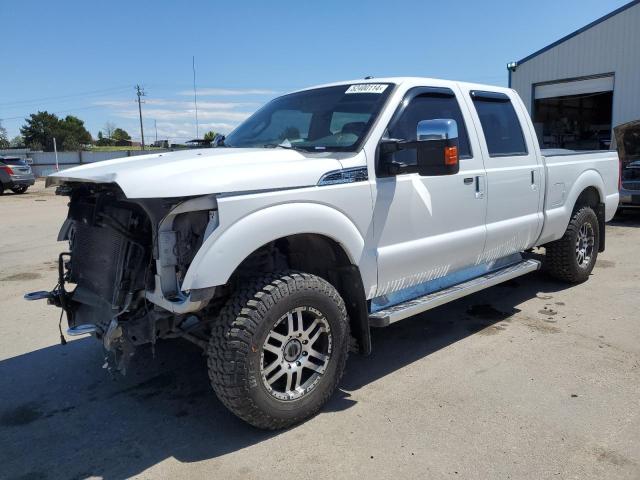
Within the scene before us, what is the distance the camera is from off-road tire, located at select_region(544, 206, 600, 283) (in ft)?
19.4

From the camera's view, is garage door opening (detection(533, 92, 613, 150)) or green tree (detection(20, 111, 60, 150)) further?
green tree (detection(20, 111, 60, 150))

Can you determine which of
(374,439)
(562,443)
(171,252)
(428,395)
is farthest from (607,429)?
(171,252)

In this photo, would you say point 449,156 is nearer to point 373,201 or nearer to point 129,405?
point 373,201

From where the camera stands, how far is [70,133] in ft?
286

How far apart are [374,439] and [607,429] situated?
135 centimetres

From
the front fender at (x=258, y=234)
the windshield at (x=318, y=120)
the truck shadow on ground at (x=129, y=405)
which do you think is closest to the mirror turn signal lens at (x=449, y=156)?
the windshield at (x=318, y=120)

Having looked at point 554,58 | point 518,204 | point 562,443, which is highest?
point 554,58

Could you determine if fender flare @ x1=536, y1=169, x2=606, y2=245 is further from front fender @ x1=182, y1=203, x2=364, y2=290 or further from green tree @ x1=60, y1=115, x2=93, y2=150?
green tree @ x1=60, y1=115, x2=93, y2=150

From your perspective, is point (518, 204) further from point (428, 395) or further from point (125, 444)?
point (125, 444)

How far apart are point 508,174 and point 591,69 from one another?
1634 centimetres

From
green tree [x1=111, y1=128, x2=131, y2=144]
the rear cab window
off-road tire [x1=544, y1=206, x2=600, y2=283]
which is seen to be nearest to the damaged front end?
the rear cab window

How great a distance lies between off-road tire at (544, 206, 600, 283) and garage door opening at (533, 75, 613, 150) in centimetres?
1585

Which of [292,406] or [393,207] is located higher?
[393,207]

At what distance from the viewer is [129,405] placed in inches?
143
